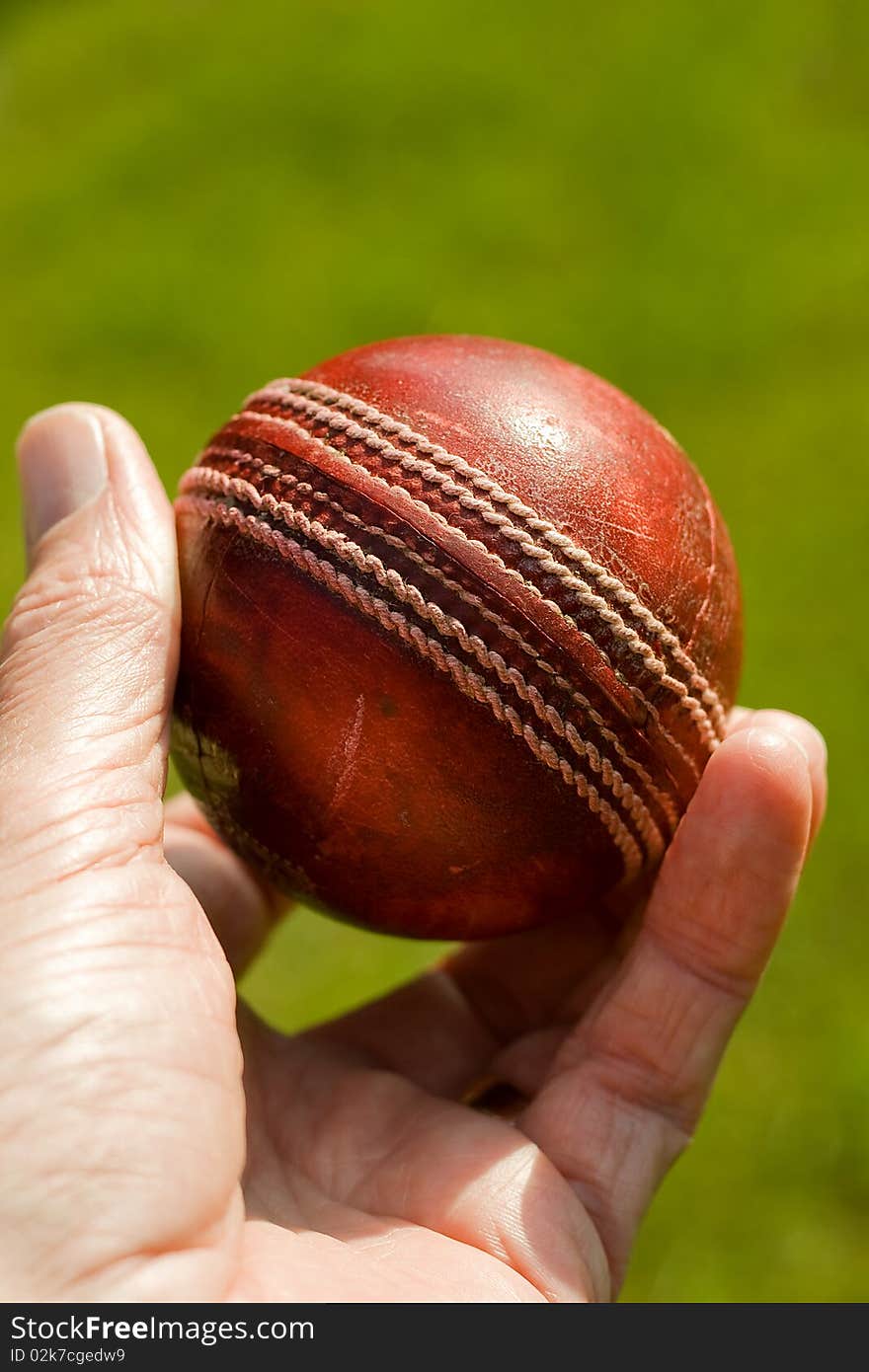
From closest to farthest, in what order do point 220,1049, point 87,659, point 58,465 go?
point 220,1049, point 87,659, point 58,465

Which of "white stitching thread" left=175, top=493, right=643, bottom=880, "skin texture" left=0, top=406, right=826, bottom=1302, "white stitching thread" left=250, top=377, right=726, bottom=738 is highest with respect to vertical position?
"white stitching thread" left=250, top=377, right=726, bottom=738

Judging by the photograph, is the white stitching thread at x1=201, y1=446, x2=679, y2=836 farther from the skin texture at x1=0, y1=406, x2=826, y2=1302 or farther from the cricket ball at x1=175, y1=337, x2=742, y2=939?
the skin texture at x1=0, y1=406, x2=826, y2=1302

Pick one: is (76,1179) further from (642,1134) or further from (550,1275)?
(642,1134)

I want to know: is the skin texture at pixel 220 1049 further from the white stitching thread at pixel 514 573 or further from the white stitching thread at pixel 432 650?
the white stitching thread at pixel 432 650

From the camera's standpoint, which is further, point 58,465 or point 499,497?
point 58,465

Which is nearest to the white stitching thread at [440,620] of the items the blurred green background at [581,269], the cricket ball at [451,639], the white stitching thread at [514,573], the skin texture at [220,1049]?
the cricket ball at [451,639]

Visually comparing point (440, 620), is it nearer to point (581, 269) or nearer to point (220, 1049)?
point (220, 1049)

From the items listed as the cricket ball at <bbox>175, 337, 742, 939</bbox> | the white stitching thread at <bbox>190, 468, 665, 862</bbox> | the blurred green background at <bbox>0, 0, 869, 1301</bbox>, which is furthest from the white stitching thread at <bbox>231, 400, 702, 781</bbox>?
the blurred green background at <bbox>0, 0, 869, 1301</bbox>

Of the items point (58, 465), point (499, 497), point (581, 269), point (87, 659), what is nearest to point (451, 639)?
→ point (499, 497)
